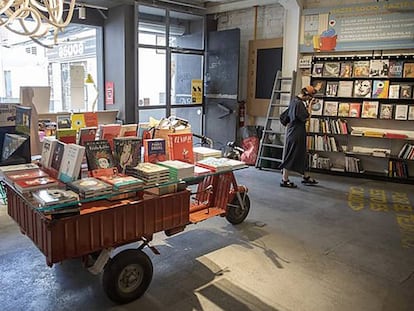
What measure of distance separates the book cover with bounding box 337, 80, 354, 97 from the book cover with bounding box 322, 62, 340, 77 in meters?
0.18

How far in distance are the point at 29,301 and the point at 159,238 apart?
4.49ft

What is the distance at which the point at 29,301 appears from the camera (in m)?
2.59

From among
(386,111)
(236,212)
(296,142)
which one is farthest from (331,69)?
(236,212)

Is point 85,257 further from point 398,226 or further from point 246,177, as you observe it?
point 246,177

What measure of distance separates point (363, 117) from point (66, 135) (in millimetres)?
5048

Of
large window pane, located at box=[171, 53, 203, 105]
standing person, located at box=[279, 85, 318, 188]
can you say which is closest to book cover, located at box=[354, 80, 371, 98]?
standing person, located at box=[279, 85, 318, 188]

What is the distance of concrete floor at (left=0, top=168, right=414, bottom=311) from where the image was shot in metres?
2.66

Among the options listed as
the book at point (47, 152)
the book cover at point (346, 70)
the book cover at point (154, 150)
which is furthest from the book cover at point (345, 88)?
the book at point (47, 152)

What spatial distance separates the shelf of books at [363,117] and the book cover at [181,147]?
4.03 meters

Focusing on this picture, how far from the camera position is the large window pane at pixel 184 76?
798 centimetres

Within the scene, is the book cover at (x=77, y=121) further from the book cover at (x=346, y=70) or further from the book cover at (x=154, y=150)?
the book cover at (x=346, y=70)

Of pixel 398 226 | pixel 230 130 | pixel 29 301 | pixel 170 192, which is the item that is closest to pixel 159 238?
pixel 170 192

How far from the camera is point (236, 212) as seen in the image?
13.5 feet

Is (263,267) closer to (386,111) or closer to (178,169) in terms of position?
(178,169)
